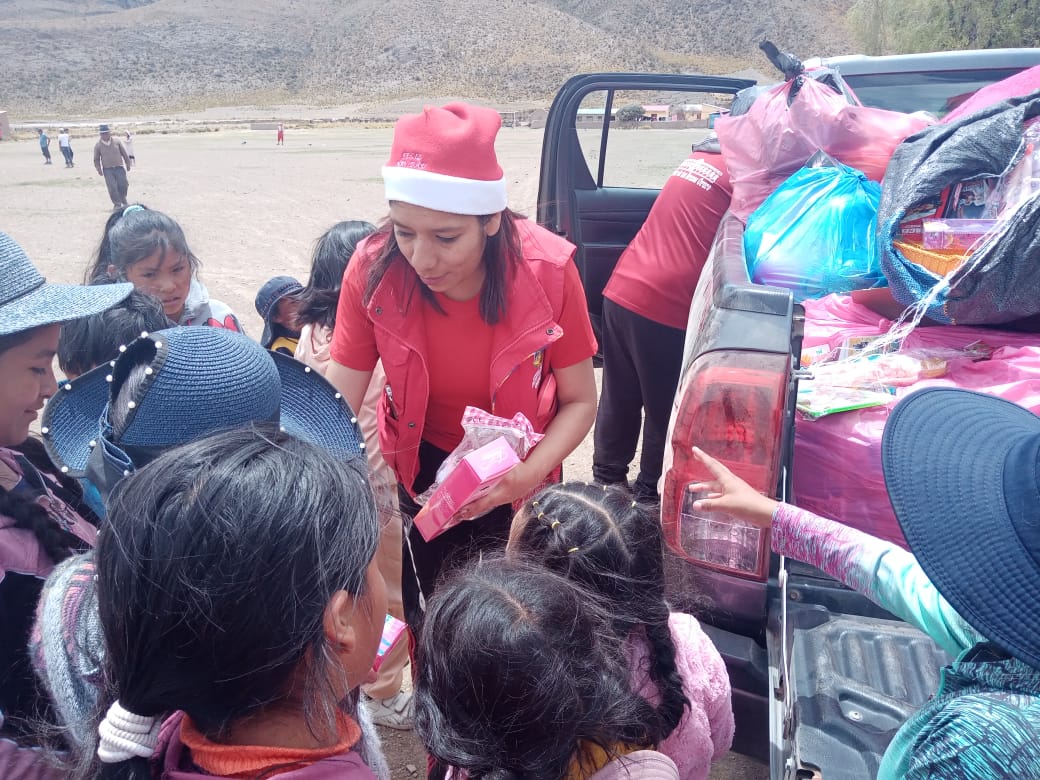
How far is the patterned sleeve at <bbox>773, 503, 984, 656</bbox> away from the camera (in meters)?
1.27

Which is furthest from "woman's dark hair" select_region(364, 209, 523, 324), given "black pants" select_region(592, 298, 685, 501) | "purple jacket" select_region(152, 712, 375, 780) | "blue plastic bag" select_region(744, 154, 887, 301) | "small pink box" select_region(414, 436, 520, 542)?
"black pants" select_region(592, 298, 685, 501)

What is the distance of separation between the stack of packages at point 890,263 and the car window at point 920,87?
1.06m

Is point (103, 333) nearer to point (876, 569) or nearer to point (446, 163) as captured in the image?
point (446, 163)

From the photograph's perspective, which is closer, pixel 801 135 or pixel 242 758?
pixel 242 758

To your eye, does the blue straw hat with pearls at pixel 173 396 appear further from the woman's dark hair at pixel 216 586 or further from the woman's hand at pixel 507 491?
the woman's hand at pixel 507 491

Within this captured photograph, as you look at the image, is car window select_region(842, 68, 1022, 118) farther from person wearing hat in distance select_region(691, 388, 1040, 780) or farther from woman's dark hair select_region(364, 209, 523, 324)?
person wearing hat in distance select_region(691, 388, 1040, 780)

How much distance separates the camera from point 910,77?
12.3 ft

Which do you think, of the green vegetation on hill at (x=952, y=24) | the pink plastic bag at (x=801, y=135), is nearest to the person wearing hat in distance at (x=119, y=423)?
the pink plastic bag at (x=801, y=135)

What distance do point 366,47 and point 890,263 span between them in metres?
95.8

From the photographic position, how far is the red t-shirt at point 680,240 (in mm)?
3312

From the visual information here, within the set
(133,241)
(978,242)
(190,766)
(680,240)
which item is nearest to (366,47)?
(133,241)

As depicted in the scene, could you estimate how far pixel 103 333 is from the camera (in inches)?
93.8

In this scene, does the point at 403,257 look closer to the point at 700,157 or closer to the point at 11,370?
the point at 11,370

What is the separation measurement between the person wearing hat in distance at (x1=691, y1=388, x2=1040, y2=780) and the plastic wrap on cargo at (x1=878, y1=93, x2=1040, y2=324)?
0.67m
